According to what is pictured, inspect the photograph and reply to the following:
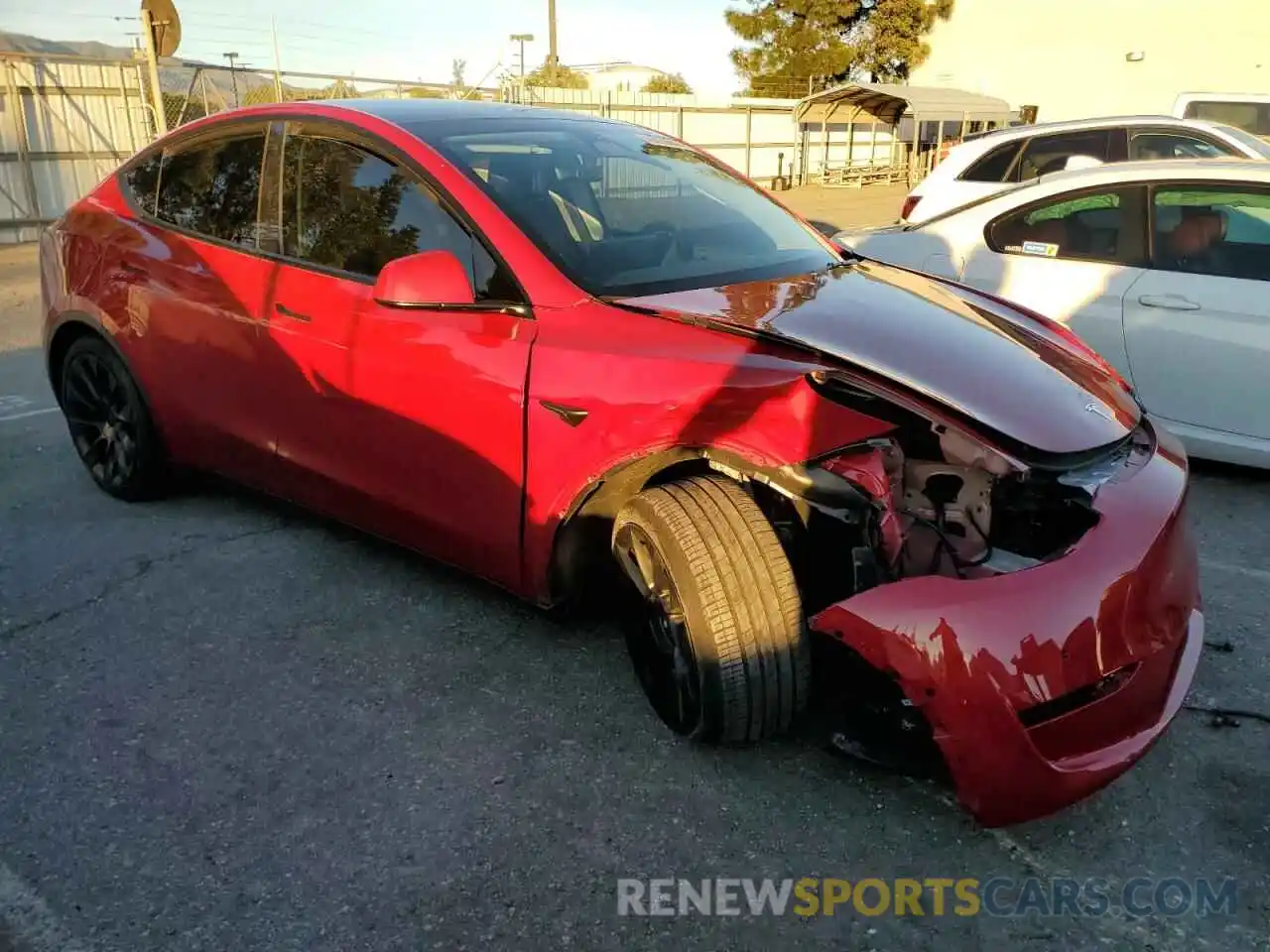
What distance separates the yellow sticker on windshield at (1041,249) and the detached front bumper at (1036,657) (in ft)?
10.2

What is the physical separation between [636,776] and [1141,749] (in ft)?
3.89

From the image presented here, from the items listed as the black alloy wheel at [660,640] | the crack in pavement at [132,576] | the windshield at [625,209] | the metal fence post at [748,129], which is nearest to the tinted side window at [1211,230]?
the windshield at [625,209]

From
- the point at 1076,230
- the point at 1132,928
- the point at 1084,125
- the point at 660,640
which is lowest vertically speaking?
the point at 1132,928

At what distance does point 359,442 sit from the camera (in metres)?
3.29

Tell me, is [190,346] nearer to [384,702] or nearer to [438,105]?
[438,105]

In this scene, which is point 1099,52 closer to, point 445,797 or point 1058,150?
point 1058,150

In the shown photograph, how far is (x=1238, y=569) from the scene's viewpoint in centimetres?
379

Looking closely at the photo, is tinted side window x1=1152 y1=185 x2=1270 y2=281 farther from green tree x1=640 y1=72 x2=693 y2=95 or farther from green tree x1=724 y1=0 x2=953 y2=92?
green tree x1=640 y1=72 x2=693 y2=95

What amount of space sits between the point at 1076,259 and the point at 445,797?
4050 mm

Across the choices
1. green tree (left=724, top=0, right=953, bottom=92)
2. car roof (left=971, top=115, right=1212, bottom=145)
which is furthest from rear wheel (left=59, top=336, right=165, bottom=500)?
green tree (left=724, top=0, right=953, bottom=92)

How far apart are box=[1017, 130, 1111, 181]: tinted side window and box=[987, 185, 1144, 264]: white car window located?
10.6ft

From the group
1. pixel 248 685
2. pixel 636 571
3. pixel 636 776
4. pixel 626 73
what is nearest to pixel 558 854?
pixel 636 776

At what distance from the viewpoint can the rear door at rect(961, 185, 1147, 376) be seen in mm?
4754

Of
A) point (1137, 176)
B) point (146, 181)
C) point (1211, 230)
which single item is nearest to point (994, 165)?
point (1137, 176)
